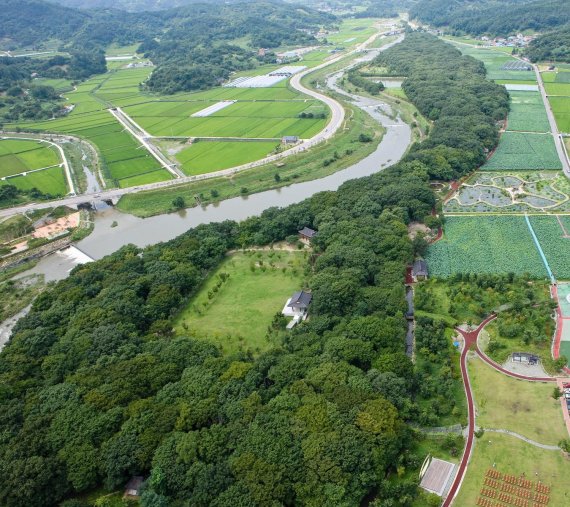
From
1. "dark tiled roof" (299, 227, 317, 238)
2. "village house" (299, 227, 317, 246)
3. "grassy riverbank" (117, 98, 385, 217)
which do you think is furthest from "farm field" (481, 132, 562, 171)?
"village house" (299, 227, 317, 246)

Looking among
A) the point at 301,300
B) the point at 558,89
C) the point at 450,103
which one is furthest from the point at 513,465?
the point at 558,89

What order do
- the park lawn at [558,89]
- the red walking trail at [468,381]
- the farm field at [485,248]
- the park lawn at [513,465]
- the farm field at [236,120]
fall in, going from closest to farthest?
the park lawn at [513,465] → the red walking trail at [468,381] → the farm field at [485,248] → the farm field at [236,120] → the park lawn at [558,89]

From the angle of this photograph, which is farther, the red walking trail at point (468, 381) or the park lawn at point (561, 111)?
the park lawn at point (561, 111)

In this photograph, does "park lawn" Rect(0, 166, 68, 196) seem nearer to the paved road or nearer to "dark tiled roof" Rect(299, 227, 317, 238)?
"dark tiled roof" Rect(299, 227, 317, 238)

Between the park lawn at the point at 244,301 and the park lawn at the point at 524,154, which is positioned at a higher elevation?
the park lawn at the point at 524,154

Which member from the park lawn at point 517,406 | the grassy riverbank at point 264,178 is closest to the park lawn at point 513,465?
the park lawn at point 517,406

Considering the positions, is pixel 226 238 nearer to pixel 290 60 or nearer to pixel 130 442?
pixel 130 442

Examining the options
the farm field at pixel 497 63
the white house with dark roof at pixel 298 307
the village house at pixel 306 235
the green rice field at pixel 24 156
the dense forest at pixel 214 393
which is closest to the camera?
the dense forest at pixel 214 393

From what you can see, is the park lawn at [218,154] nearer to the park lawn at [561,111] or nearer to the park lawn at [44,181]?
the park lawn at [44,181]
